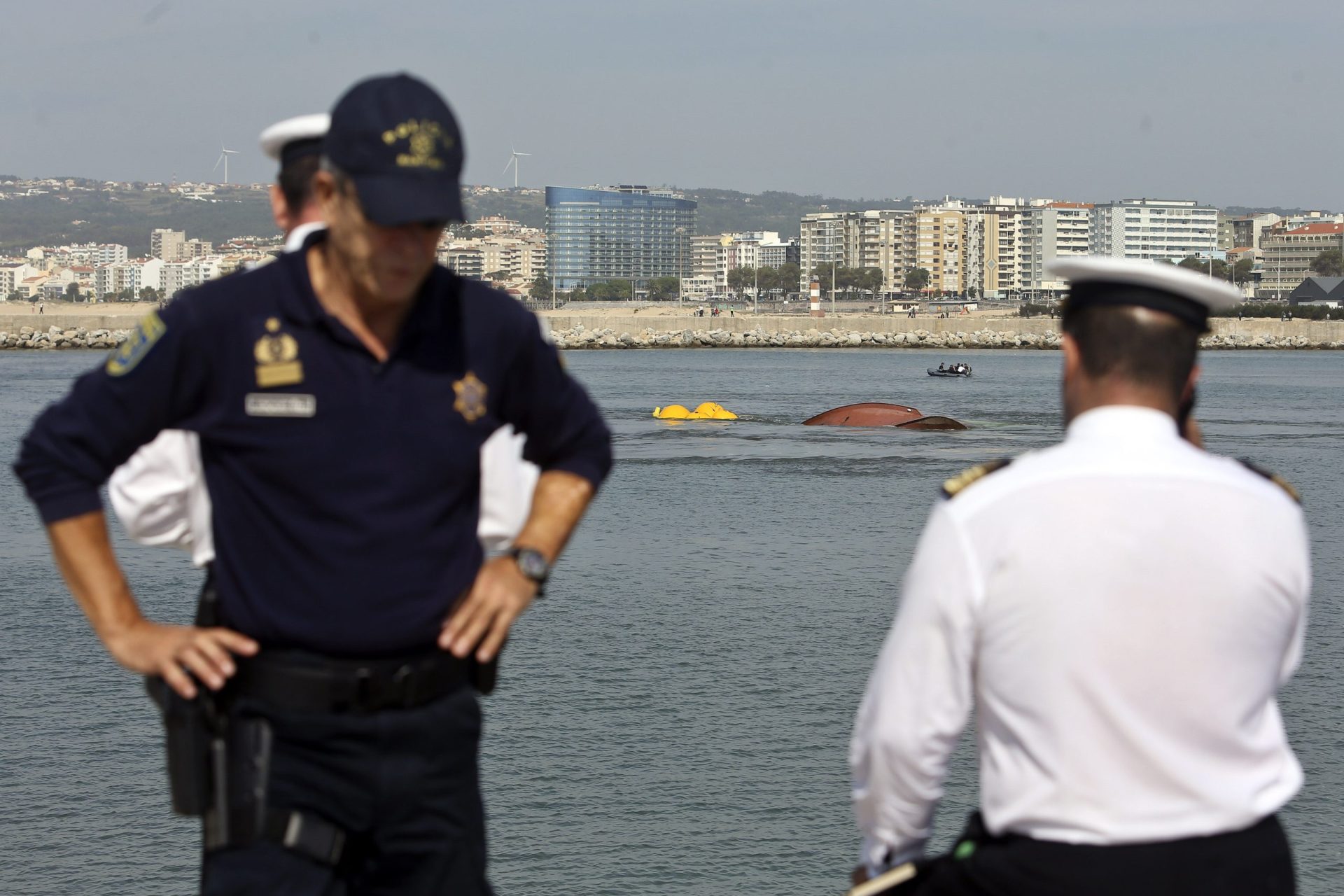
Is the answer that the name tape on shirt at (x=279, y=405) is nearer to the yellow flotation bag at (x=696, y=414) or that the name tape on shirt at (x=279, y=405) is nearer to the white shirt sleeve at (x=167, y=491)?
the white shirt sleeve at (x=167, y=491)

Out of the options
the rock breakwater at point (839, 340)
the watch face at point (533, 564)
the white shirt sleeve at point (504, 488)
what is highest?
the white shirt sleeve at point (504, 488)

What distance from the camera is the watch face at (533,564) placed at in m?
3.07

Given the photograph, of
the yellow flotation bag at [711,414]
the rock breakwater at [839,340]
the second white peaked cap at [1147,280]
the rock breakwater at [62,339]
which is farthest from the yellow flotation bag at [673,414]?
the rock breakwater at [839,340]

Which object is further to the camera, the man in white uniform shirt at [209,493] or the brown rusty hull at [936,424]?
the brown rusty hull at [936,424]

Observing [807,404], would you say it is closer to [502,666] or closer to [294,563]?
[502,666]

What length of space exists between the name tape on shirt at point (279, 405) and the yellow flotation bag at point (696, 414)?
4782 cm

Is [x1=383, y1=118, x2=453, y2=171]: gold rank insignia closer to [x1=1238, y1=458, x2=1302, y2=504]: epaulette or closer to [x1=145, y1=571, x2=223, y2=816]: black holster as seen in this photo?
[x1=145, y1=571, x2=223, y2=816]: black holster

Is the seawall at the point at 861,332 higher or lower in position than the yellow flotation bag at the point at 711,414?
lower

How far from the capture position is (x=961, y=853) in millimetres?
2766

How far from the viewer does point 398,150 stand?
2.76m

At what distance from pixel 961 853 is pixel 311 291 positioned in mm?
1563

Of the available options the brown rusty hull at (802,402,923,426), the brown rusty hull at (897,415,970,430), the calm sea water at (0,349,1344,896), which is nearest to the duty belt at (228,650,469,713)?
the calm sea water at (0,349,1344,896)

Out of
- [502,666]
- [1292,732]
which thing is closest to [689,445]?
[502,666]

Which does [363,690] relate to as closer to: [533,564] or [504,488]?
[533,564]
